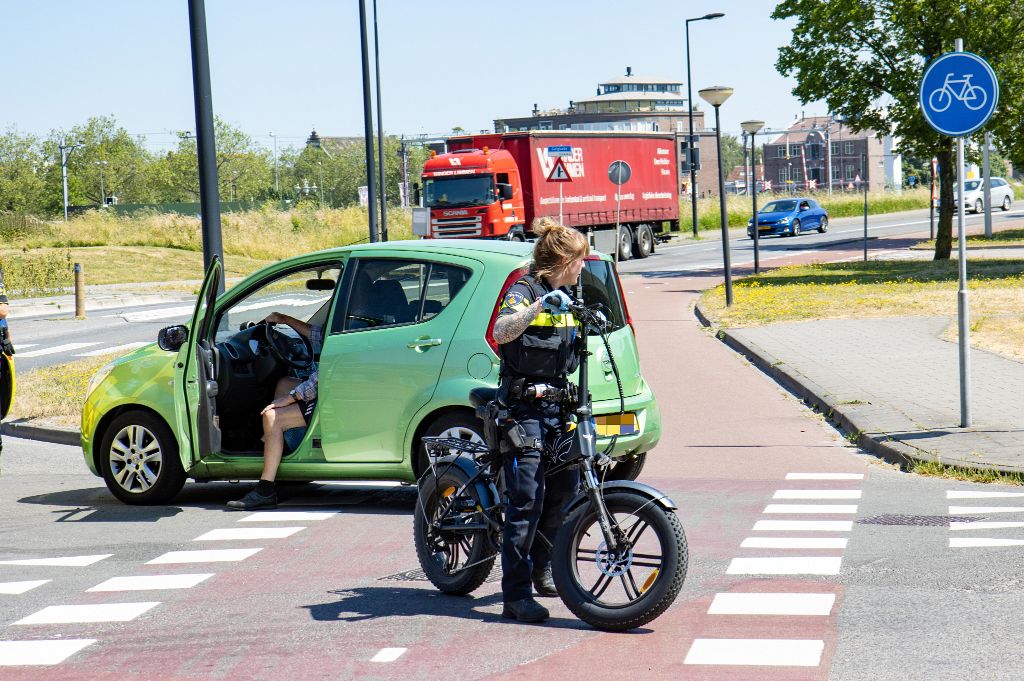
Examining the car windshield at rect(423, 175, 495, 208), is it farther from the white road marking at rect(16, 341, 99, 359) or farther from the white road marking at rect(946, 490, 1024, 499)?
the white road marking at rect(946, 490, 1024, 499)

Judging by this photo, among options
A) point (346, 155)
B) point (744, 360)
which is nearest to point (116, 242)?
point (744, 360)

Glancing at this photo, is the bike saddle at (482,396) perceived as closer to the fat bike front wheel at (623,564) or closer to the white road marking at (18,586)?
the fat bike front wheel at (623,564)

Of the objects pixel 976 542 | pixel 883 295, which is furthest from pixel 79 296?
pixel 976 542

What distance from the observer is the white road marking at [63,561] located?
6898 millimetres

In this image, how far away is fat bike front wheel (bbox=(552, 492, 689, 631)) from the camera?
5.15 meters

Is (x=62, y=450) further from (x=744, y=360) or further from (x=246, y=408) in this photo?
(x=744, y=360)

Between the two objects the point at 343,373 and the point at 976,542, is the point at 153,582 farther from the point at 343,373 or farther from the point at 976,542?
the point at 976,542

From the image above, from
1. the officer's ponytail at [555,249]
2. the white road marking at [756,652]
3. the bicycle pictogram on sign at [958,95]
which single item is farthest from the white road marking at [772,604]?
the bicycle pictogram on sign at [958,95]

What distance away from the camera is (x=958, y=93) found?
9883 mm

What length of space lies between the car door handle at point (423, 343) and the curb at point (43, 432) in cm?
542

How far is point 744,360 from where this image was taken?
54.1 ft

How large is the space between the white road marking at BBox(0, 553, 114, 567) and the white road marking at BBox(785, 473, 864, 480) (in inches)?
185

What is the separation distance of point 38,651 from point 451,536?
1.81m

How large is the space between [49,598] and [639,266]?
109 ft
